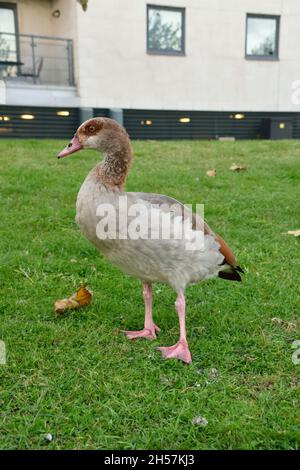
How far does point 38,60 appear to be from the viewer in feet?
56.0

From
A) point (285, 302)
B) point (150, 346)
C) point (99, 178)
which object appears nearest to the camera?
point (99, 178)

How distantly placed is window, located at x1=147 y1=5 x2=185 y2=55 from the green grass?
12.2 m

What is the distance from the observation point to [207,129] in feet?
58.4

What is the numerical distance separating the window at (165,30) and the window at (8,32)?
4905 mm

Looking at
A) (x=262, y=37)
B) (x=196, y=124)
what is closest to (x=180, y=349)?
(x=196, y=124)

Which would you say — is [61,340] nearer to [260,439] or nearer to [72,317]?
[72,317]

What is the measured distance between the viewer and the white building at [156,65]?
1559 centimetres

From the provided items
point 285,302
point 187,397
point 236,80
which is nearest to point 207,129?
point 236,80

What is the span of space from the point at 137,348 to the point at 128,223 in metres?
0.94

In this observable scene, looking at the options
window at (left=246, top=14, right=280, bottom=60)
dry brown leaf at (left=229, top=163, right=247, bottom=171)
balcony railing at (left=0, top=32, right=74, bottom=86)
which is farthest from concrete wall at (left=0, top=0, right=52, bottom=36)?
dry brown leaf at (left=229, top=163, right=247, bottom=171)

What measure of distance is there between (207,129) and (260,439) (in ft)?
53.3

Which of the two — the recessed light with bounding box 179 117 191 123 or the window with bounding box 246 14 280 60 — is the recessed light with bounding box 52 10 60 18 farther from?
the window with bounding box 246 14 280 60

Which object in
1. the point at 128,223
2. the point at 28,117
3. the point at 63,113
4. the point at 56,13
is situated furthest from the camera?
the point at 56,13

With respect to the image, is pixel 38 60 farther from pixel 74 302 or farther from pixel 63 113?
pixel 74 302
